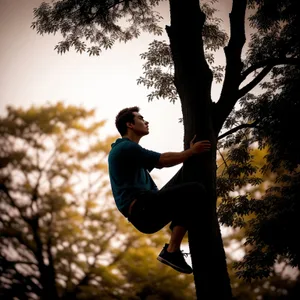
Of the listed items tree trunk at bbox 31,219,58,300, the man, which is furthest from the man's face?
tree trunk at bbox 31,219,58,300

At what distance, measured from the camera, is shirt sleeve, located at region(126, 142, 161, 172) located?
8.84 feet

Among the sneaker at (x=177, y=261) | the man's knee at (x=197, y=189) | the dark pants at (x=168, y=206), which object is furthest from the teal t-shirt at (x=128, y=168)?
the sneaker at (x=177, y=261)

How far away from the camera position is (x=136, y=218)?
274cm

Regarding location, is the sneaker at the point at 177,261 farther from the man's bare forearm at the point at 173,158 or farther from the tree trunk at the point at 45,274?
the tree trunk at the point at 45,274

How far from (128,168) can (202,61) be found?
1313 mm

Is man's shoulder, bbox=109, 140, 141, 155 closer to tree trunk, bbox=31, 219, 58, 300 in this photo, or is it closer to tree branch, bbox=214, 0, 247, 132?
tree branch, bbox=214, 0, 247, 132

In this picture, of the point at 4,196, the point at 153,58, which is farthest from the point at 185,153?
the point at 4,196

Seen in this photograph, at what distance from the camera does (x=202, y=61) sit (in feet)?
10.2

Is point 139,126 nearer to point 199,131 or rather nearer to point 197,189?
point 199,131

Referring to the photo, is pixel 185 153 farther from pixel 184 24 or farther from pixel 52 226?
pixel 52 226

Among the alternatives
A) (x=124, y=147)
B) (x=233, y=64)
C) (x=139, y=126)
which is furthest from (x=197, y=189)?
(x=233, y=64)

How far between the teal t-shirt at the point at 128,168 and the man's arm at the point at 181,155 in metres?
0.06

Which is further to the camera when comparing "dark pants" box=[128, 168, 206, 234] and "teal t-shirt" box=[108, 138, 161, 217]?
"teal t-shirt" box=[108, 138, 161, 217]

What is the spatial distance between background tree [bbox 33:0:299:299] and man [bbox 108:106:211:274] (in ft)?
0.39
